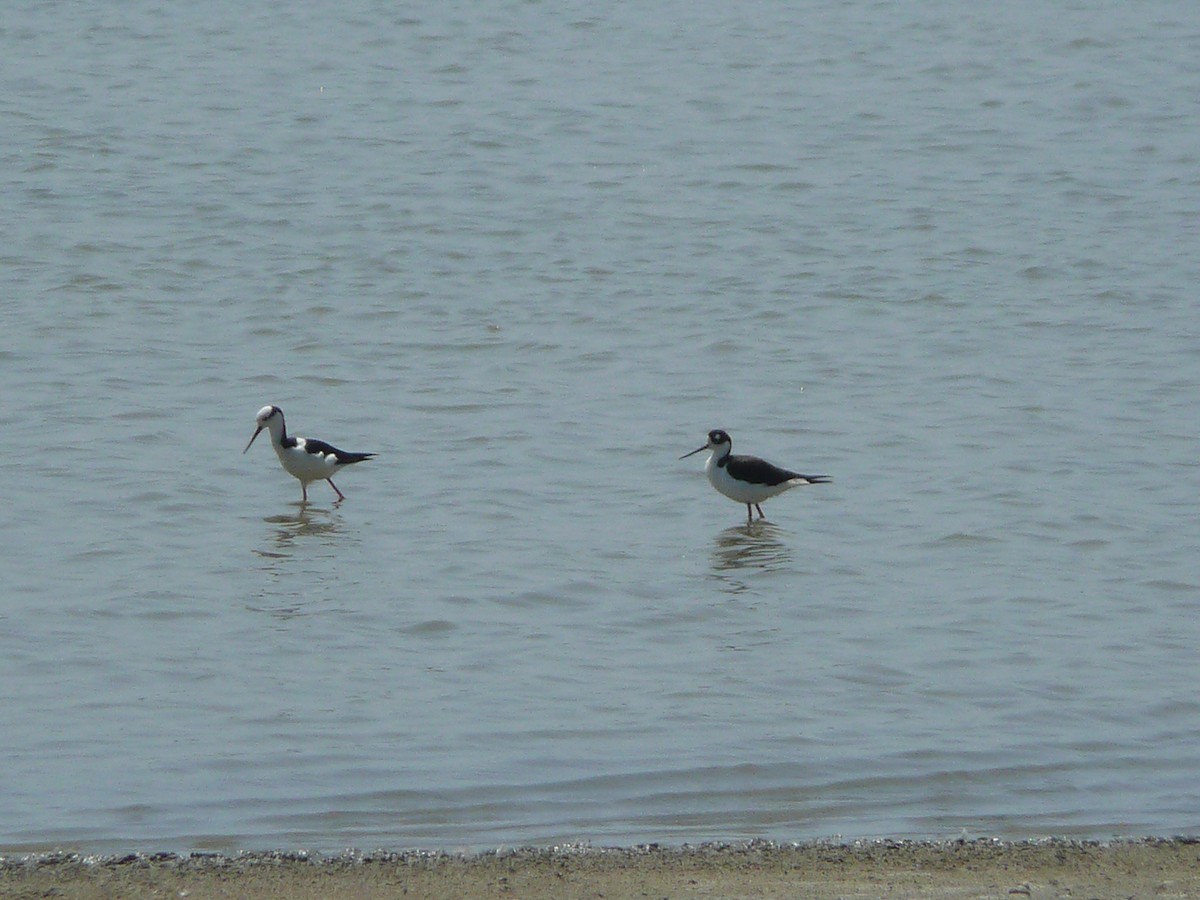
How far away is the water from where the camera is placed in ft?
24.9

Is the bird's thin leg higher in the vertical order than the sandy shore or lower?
higher

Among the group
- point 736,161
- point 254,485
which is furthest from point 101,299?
point 736,161

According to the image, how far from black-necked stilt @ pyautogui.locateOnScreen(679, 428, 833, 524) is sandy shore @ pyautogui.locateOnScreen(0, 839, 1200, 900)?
525cm

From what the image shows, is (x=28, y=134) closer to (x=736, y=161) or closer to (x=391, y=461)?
(x=736, y=161)

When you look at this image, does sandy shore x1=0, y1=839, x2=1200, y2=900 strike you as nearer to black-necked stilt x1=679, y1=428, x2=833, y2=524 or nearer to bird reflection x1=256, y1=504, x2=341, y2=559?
bird reflection x1=256, y1=504, x2=341, y2=559

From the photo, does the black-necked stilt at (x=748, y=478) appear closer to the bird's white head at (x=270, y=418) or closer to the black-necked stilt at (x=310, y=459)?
the black-necked stilt at (x=310, y=459)

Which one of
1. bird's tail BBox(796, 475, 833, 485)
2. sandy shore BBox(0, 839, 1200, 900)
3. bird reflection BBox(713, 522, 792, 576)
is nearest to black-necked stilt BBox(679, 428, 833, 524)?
bird's tail BBox(796, 475, 833, 485)

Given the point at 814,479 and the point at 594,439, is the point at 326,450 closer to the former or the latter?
the point at 594,439

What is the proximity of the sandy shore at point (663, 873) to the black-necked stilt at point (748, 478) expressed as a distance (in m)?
5.25

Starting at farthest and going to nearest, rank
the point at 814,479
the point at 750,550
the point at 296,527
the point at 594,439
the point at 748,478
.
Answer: the point at 594,439, the point at 814,479, the point at 748,478, the point at 296,527, the point at 750,550

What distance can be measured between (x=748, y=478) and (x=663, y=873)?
18.5 feet

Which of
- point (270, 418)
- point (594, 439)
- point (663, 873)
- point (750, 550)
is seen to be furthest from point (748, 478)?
point (663, 873)

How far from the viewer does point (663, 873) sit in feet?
20.9

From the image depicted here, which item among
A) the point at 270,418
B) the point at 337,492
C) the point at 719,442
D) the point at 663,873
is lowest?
the point at 663,873
